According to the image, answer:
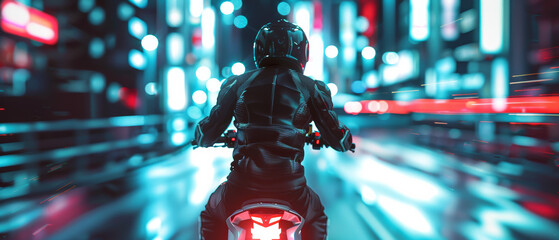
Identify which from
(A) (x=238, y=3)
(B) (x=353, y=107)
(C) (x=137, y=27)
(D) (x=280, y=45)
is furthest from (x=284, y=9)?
(D) (x=280, y=45)

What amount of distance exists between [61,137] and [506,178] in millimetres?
12958

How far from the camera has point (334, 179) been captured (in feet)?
25.3

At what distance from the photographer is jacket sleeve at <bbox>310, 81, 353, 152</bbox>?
2246 millimetres

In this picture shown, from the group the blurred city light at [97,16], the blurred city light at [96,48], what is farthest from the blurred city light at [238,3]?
the blurred city light at [96,48]

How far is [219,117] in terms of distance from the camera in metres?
2.33

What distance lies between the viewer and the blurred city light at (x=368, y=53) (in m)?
58.7

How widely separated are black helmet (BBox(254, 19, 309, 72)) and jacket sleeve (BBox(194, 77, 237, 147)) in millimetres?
279

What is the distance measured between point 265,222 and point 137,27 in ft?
65.6

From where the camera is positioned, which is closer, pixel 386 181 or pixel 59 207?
pixel 59 207

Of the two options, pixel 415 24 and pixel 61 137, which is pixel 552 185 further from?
pixel 415 24

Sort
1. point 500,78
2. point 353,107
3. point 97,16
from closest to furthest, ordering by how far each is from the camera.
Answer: point 500,78
point 97,16
point 353,107

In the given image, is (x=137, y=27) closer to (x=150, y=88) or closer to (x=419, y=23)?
(x=150, y=88)

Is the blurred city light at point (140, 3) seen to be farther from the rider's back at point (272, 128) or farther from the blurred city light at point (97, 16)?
the rider's back at point (272, 128)

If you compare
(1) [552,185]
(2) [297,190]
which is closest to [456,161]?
(1) [552,185]
